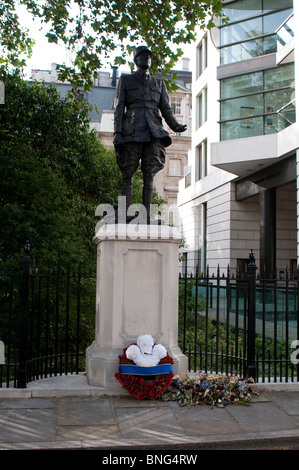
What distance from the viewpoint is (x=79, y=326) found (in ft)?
27.8

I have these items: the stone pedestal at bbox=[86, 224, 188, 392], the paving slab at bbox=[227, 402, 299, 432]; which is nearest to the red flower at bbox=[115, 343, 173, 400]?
the stone pedestal at bbox=[86, 224, 188, 392]

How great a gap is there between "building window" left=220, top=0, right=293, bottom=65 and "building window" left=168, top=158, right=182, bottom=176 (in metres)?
24.4

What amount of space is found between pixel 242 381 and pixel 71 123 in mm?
11121

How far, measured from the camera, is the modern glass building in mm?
17062

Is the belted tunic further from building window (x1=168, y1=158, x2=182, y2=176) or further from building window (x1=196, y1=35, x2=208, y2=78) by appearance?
building window (x1=168, y1=158, x2=182, y2=176)

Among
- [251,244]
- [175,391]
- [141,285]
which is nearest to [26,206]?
[141,285]

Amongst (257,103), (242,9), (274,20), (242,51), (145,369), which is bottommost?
(145,369)

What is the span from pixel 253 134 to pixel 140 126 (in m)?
12.2

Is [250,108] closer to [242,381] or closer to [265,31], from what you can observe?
[265,31]

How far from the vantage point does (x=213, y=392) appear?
5.89 meters

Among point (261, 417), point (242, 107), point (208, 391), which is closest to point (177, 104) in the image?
point (242, 107)

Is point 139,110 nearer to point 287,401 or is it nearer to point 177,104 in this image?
point 287,401

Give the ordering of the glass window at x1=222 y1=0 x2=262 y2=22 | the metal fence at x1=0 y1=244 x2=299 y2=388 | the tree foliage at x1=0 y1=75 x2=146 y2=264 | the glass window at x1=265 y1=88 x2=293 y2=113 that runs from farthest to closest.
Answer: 1. the glass window at x1=222 y1=0 x2=262 y2=22
2. the glass window at x1=265 y1=88 x2=293 y2=113
3. the tree foliage at x1=0 y1=75 x2=146 y2=264
4. the metal fence at x1=0 y1=244 x2=299 y2=388

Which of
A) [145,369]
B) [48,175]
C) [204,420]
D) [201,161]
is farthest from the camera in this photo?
[201,161]
